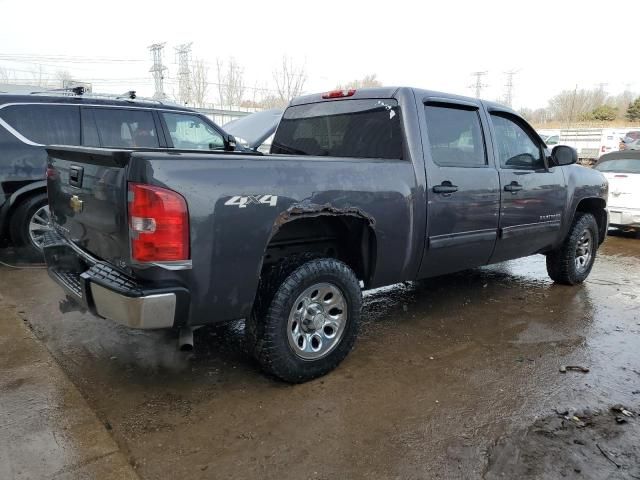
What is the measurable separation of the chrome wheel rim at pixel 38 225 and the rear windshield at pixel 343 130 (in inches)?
115

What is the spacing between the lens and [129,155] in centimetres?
251

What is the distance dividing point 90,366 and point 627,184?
8.79 meters

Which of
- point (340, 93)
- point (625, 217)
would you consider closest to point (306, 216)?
point (340, 93)

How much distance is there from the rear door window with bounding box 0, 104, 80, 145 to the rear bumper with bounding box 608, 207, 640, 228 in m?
8.34

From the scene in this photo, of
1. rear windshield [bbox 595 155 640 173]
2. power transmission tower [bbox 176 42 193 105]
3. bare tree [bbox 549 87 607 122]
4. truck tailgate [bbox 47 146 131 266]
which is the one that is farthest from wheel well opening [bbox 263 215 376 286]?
bare tree [bbox 549 87 607 122]

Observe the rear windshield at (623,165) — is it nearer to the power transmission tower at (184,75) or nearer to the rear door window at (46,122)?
the rear door window at (46,122)

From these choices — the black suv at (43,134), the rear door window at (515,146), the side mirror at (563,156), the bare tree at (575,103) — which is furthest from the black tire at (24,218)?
the bare tree at (575,103)

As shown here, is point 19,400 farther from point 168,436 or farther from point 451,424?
point 451,424

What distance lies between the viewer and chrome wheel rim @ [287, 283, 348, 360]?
3.17 metres

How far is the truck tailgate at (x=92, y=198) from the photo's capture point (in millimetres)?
2617

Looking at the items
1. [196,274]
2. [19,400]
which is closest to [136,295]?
[196,274]

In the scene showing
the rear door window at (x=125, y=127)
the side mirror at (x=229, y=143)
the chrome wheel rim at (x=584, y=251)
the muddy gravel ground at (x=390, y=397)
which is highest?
the rear door window at (x=125, y=127)

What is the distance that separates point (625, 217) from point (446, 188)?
6.36 meters

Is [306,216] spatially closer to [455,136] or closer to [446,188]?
[446,188]
